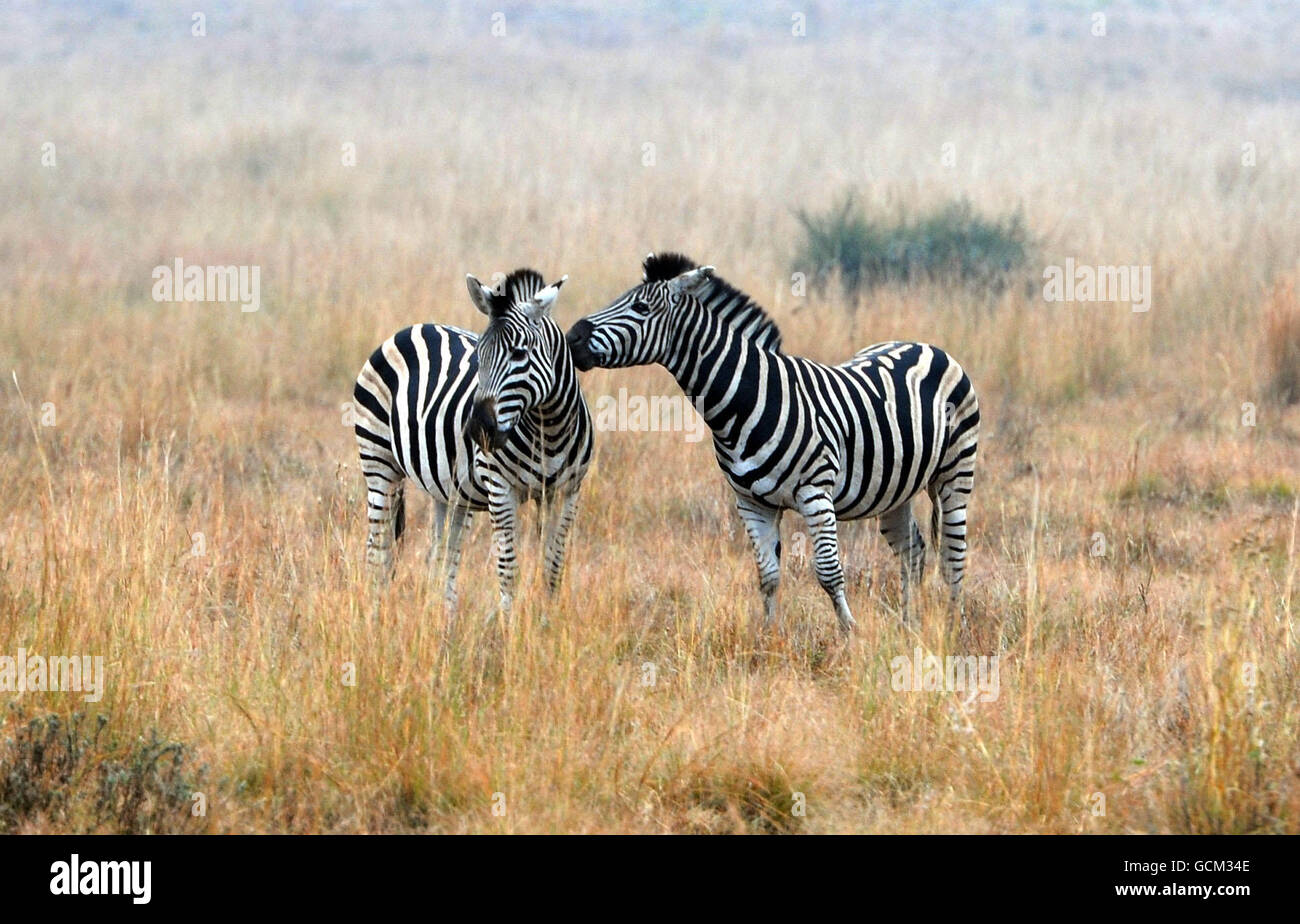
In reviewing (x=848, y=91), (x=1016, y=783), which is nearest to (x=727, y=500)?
(x=1016, y=783)

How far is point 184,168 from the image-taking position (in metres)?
23.0

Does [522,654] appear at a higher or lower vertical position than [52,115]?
lower

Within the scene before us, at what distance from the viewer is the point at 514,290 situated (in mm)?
6504

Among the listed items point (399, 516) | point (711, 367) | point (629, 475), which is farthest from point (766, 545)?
point (629, 475)

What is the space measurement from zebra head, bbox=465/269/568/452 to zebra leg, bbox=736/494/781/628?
105 cm

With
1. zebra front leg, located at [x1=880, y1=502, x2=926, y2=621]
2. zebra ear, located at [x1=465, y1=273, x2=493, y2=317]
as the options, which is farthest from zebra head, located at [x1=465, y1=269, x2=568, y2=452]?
zebra front leg, located at [x1=880, y1=502, x2=926, y2=621]

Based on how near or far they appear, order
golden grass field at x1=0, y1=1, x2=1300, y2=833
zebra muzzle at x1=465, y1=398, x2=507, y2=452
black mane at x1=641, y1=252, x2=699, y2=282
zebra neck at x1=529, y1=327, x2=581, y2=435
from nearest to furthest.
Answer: golden grass field at x1=0, y1=1, x2=1300, y2=833
zebra muzzle at x1=465, y1=398, x2=507, y2=452
zebra neck at x1=529, y1=327, x2=581, y2=435
black mane at x1=641, y1=252, x2=699, y2=282

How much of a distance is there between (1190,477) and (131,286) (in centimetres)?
1110

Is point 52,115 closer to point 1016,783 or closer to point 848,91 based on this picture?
point 848,91

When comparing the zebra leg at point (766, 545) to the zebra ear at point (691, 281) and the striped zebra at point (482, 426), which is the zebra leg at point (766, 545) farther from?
the zebra ear at point (691, 281)

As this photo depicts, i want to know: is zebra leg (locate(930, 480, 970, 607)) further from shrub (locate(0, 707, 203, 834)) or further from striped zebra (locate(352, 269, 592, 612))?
shrub (locate(0, 707, 203, 834))

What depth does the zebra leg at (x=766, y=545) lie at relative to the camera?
6.76 meters

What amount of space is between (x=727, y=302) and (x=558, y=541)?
1.26 meters

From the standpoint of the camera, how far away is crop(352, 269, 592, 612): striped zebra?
20.7ft
